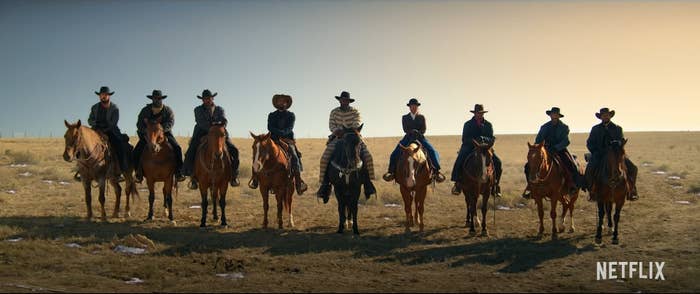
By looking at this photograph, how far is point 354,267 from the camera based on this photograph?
1137 centimetres

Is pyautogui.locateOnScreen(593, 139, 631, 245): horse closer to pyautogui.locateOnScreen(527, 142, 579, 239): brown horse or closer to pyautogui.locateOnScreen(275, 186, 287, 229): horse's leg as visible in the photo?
pyautogui.locateOnScreen(527, 142, 579, 239): brown horse

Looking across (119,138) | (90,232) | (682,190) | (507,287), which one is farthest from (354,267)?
(682,190)

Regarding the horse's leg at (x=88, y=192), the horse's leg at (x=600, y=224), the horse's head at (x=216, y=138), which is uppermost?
the horse's head at (x=216, y=138)

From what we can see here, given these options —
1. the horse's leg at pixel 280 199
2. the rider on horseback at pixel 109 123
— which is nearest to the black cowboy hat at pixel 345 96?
the horse's leg at pixel 280 199

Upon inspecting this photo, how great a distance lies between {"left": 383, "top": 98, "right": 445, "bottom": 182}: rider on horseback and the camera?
15.4m

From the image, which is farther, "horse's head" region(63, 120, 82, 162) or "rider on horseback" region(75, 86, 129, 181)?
"rider on horseback" region(75, 86, 129, 181)

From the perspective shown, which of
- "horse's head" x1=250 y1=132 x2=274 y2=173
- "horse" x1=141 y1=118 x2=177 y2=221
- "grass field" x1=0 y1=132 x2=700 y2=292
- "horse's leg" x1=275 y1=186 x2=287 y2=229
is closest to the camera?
"grass field" x1=0 y1=132 x2=700 y2=292

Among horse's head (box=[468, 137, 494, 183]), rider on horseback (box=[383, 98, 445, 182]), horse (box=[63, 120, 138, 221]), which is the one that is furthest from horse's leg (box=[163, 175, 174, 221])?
horse's head (box=[468, 137, 494, 183])

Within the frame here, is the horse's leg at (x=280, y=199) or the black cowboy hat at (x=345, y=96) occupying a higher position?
the black cowboy hat at (x=345, y=96)

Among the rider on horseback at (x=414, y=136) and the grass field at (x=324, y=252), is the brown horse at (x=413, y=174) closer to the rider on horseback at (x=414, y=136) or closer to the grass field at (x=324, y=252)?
the rider on horseback at (x=414, y=136)

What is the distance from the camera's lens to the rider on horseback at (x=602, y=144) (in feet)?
46.3

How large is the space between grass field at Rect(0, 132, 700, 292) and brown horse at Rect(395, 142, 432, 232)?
803 mm

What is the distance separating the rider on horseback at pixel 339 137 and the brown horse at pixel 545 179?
146 inches

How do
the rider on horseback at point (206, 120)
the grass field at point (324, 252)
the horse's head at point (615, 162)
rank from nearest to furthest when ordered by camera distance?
the grass field at point (324, 252) → the horse's head at point (615, 162) → the rider on horseback at point (206, 120)
